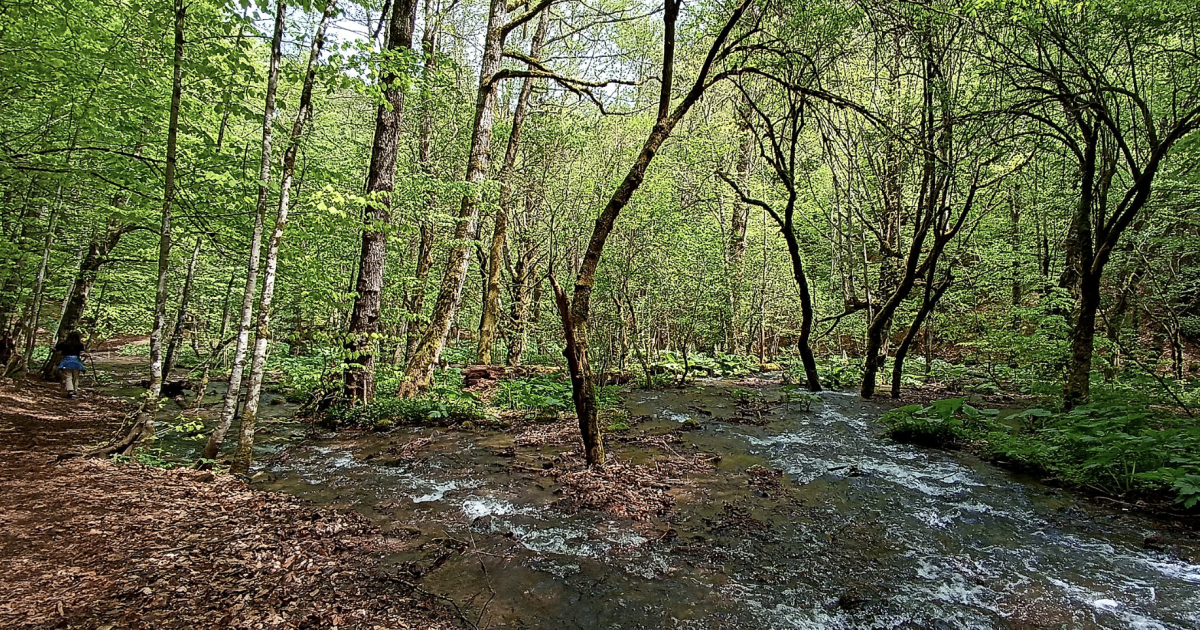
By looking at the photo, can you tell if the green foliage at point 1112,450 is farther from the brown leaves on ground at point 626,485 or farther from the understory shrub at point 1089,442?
the brown leaves on ground at point 626,485

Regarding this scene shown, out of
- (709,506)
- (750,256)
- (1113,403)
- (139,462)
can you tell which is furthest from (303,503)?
(750,256)

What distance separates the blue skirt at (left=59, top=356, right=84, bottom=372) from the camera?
10.2 meters

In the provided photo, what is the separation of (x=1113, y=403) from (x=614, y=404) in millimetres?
7764

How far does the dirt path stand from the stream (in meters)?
0.36

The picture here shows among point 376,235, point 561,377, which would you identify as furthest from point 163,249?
point 561,377

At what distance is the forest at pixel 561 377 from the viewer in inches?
142

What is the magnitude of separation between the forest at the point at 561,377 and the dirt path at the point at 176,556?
33 millimetres

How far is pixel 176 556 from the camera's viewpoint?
3.44 metres

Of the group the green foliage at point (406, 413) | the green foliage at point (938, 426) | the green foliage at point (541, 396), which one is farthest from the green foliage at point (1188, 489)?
the green foliage at point (406, 413)

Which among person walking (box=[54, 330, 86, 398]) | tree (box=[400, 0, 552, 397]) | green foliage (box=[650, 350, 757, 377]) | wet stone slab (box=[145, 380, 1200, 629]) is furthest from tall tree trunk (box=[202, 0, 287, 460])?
green foliage (box=[650, 350, 757, 377])

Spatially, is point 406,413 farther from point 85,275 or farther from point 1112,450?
point 1112,450

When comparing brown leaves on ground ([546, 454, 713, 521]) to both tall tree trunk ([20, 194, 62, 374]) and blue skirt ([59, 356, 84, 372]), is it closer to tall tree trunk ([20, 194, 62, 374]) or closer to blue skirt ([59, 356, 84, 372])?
tall tree trunk ([20, 194, 62, 374])

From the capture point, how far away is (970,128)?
8211 mm

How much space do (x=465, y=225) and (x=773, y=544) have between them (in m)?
8.05
